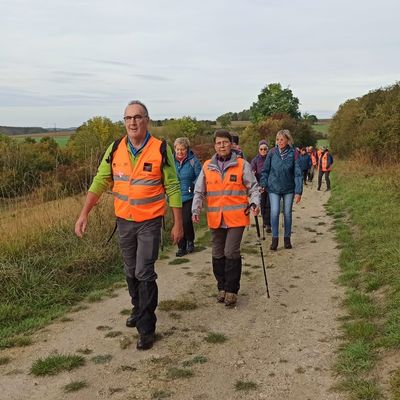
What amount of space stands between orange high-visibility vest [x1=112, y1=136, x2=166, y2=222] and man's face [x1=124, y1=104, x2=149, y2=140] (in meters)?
0.14

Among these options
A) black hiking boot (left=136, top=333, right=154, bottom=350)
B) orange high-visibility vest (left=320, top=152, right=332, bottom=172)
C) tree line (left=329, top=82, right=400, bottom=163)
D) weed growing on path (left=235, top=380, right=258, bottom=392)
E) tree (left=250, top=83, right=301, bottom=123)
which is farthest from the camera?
tree (left=250, top=83, right=301, bottom=123)

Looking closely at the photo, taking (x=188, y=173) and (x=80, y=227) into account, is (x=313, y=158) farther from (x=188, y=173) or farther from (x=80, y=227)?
(x=80, y=227)

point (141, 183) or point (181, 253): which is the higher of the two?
point (141, 183)

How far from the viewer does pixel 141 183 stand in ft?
14.7

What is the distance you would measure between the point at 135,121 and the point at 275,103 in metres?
59.7

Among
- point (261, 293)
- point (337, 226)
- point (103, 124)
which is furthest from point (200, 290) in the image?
point (103, 124)

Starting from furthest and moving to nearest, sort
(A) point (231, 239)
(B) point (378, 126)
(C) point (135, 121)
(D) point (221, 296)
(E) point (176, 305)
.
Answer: (B) point (378, 126) < (D) point (221, 296) < (E) point (176, 305) < (A) point (231, 239) < (C) point (135, 121)

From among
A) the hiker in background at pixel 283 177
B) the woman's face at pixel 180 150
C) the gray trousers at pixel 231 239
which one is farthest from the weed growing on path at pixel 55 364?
the hiker in background at pixel 283 177

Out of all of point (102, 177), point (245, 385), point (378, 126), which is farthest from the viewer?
point (378, 126)

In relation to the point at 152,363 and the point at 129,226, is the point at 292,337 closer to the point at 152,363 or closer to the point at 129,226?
the point at 152,363

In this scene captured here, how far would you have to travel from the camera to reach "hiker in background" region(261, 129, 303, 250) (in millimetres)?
8188

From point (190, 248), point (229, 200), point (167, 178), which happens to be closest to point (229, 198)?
point (229, 200)

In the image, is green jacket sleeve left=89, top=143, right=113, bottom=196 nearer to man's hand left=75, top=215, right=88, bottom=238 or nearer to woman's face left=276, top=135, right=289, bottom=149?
man's hand left=75, top=215, right=88, bottom=238

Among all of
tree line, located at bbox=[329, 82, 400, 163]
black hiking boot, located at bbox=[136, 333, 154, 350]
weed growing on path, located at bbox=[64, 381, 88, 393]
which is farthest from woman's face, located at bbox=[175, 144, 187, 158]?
tree line, located at bbox=[329, 82, 400, 163]
